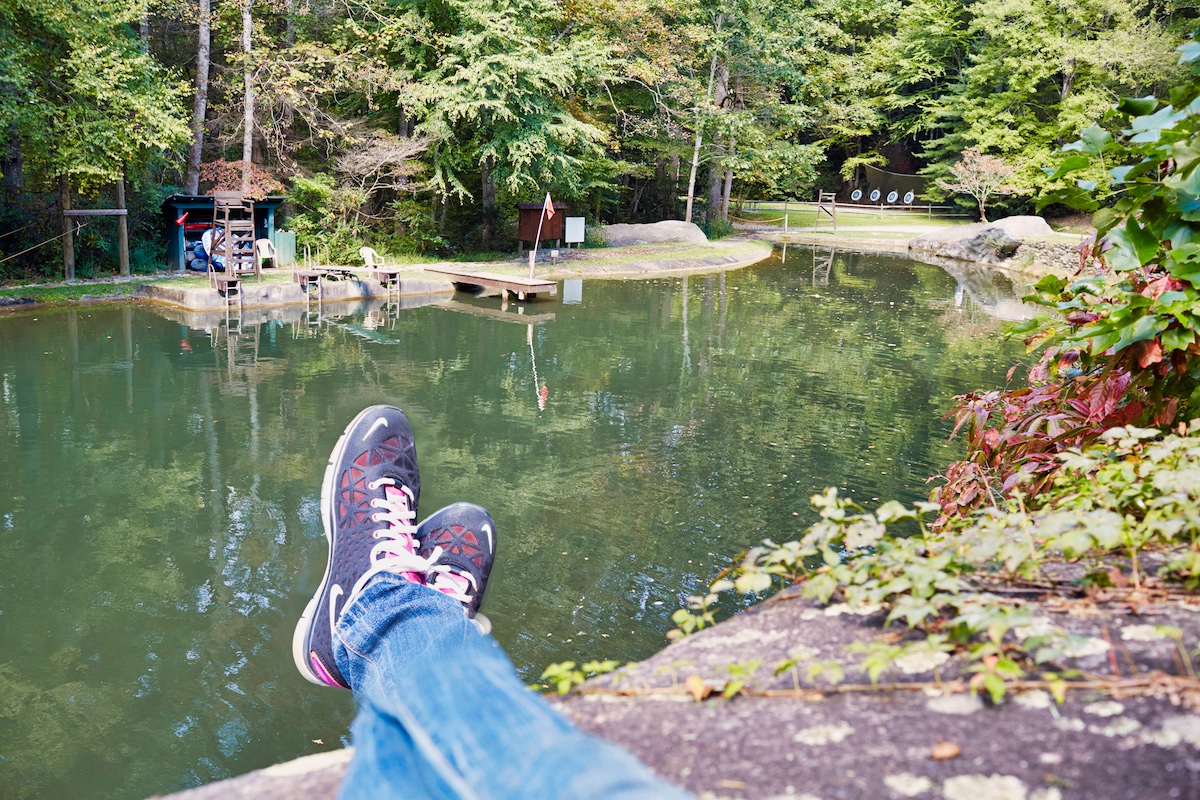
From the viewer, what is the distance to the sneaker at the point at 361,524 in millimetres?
2615

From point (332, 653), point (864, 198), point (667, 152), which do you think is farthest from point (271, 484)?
point (864, 198)

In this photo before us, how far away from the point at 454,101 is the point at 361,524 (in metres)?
16.8

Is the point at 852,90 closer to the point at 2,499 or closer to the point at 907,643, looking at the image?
the point at 2,499

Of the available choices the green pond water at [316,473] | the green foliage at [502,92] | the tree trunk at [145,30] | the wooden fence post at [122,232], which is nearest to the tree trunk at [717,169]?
the green foliage at [502,92]

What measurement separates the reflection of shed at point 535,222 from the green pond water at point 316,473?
6.74 m

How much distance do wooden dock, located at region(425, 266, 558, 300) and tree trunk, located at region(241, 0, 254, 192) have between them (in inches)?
152

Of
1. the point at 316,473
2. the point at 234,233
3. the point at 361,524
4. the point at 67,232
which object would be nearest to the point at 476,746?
the point at 361,524

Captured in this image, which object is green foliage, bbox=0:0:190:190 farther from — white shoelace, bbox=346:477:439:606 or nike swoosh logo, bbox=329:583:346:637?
nike swoosh logo, bbox=329:583:346:637

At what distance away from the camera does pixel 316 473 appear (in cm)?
703

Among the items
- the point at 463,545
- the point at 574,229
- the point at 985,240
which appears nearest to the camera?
the point at 463,545

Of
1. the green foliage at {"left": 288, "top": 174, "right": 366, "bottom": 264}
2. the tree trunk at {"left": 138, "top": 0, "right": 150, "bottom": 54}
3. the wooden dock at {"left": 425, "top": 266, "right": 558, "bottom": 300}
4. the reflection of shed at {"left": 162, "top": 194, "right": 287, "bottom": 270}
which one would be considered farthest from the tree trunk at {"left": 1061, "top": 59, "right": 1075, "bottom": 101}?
the tree trunk at {"left": 138, "top": 0, "right": 150, "bottom": 54}

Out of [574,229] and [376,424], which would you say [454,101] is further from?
[376,424]

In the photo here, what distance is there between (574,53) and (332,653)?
756 inches

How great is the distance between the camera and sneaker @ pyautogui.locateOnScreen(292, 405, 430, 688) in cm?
262
